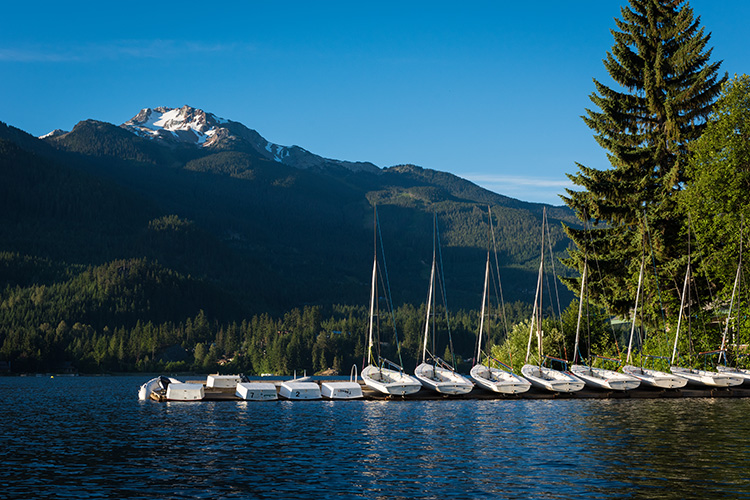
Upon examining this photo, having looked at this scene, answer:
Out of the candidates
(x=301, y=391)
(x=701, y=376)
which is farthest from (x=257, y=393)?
(x=701, y=376)

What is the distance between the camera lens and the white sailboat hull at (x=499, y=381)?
77.1 m

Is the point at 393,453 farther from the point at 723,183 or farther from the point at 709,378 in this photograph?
the point at 723,183

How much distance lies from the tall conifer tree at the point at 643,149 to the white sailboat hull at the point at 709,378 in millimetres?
7723

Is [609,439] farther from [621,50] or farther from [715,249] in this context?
[621,50]

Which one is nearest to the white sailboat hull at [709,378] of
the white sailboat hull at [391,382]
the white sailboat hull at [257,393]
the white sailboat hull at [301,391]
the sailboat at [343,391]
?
the white sailboat hull at [391,382]

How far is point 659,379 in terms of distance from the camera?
2936 inches

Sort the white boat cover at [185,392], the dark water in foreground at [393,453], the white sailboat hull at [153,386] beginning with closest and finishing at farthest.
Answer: the dark water in foreground at [393,453] < the white boat cover at [185,392] < the white sailboat hull at [153,386]

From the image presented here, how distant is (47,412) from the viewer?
76.7 meters

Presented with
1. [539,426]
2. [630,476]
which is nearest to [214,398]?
[539,426]

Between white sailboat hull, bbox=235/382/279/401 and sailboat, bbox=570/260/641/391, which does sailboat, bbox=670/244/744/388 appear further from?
white sailboat hull, bbox=235/382/279/401

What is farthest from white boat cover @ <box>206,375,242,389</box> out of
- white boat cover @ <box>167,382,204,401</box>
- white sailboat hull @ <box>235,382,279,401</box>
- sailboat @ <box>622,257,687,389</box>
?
sailboat @ <box>622,257,687,389</box>

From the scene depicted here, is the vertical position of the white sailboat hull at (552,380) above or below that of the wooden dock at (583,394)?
above

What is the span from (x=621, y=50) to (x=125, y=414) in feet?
205

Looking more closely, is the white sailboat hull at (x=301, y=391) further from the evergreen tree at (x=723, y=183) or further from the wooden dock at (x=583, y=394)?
the evergreen tree at (x=723, y=183)
